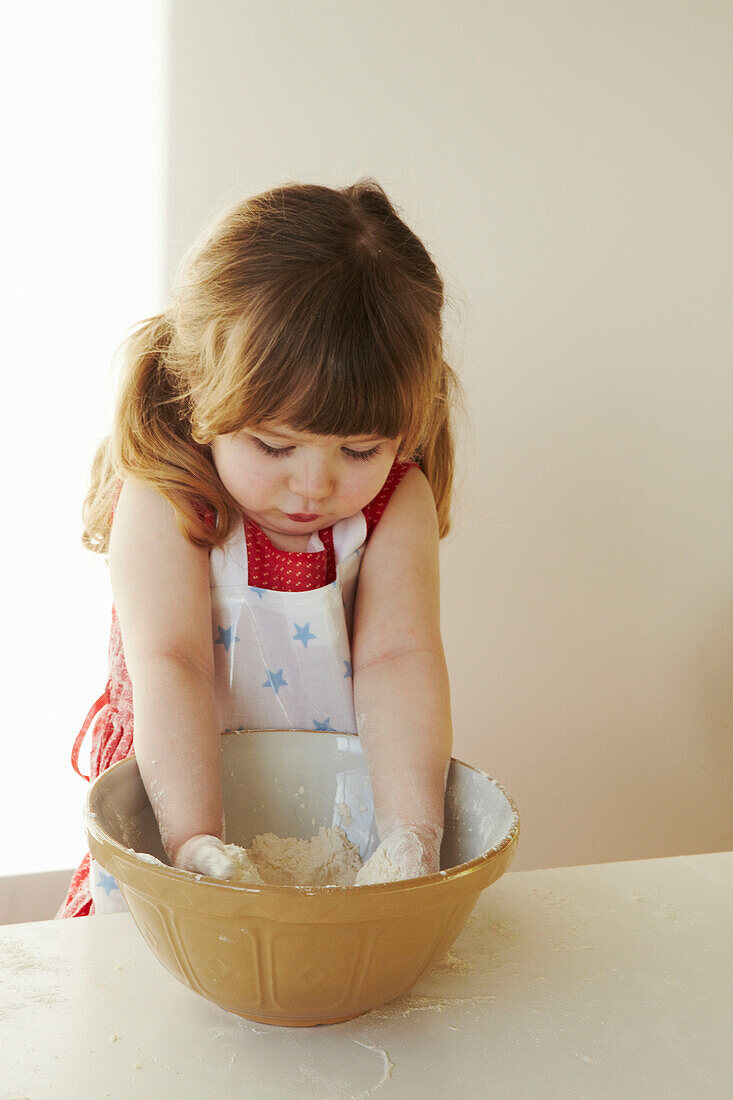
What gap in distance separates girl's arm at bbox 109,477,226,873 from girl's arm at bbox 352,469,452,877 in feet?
0.44

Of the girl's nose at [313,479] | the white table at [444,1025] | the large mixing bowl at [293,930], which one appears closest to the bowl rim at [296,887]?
the large mixing bowl at [293,930]

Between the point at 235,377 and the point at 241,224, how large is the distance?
0.50ft

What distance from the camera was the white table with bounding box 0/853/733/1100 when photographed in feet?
1.66

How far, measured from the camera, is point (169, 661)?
75 centimetres

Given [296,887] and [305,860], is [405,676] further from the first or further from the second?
[296,887]

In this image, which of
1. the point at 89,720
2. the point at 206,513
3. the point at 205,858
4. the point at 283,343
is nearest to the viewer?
the point at 205,858

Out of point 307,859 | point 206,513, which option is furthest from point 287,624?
point 307,859

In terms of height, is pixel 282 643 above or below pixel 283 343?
below

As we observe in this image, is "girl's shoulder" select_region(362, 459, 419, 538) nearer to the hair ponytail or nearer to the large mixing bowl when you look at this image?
the hair ponytail

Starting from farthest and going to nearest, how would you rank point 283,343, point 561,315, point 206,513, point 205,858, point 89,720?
point 561,315
point 89,720
point 206,513
point 283,343
point 205,858

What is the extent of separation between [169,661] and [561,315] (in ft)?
3.68

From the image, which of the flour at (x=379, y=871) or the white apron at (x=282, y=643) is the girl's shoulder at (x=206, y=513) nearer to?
the white apron at (x=282, y=643)

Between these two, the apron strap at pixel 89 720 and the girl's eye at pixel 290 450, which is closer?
the girl's eye at pixel 290 450

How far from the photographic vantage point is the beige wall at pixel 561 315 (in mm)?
1486
